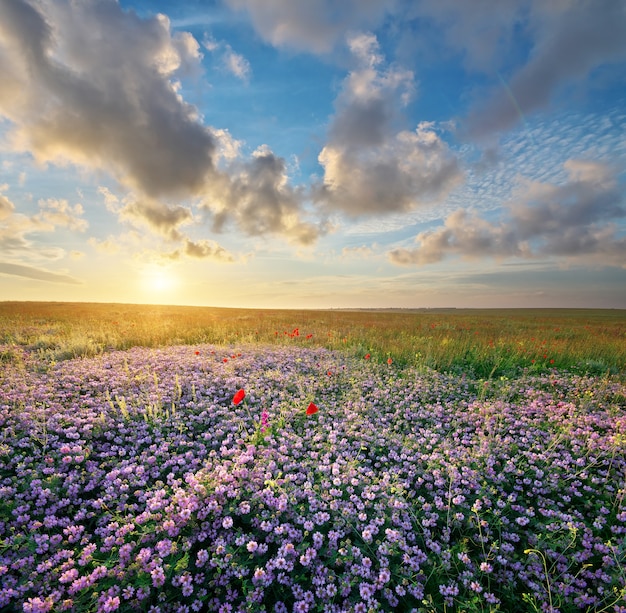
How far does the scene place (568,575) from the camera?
314 cm

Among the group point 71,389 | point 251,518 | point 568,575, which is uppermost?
point 71,389

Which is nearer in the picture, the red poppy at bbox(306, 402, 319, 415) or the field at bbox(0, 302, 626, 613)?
the field at bbox(0, 302, 626, 613)

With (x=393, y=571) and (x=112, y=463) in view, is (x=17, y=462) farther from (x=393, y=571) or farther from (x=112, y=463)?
(x=393, y=571)

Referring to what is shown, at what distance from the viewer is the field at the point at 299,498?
293 cm

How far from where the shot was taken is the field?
2.93 m

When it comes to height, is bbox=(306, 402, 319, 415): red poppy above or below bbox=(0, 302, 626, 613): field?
above

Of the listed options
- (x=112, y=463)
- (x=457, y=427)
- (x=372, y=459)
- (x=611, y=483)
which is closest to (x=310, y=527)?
(x=372, y=459)

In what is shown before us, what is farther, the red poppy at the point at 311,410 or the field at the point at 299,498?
the red poppy at the point at 311,410

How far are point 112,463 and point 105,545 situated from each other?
4.76 ft

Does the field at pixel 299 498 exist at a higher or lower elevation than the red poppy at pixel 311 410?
lower

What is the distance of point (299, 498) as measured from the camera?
376 cm

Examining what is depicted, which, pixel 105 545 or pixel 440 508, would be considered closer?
pixel 105 545

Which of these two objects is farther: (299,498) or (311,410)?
(311,410)

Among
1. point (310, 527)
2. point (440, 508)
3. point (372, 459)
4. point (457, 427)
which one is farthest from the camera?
point (457, 427)
